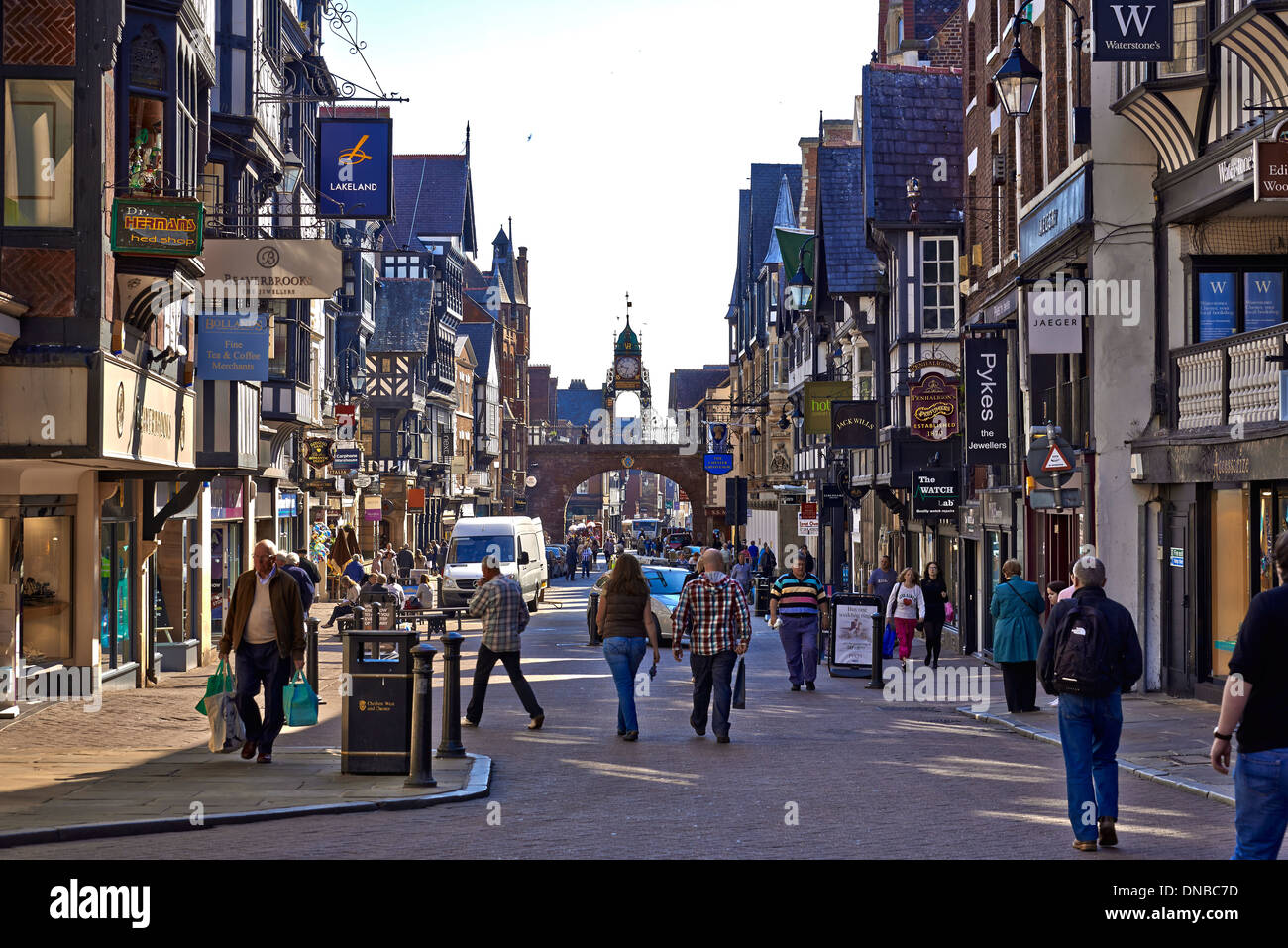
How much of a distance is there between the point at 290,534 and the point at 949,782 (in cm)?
3266

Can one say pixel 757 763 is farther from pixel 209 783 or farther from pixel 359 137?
pixel 359 137

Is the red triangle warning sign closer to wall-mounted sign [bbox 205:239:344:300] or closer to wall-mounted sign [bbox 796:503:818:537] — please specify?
wall-mounted sign [bbox 205:239:344:300]

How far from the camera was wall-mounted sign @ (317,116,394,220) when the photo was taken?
23.2 metres

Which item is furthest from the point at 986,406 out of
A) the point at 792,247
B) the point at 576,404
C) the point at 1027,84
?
the point at 576,404

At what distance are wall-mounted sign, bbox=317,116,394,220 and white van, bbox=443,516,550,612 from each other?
1497 cm

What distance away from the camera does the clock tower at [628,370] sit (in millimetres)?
111750

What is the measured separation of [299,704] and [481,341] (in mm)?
86338

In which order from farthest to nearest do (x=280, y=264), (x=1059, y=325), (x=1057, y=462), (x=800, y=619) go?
1. (x=1059, y=325)
2. (x=280, y=264)
3. (x=800, y=619)
4. (x=1057, y=462)

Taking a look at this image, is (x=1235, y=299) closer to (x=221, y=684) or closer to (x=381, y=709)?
(x=381, y=709)

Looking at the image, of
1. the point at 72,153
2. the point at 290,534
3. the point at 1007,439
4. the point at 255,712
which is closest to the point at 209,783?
the point at 255,712

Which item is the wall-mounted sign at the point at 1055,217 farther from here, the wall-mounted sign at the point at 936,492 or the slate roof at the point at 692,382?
the slate roof at the point at 692,382

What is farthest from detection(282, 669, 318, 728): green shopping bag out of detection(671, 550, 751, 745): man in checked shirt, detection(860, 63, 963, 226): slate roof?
detection(860, 63, 963, 226): slate roof

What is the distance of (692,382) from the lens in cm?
15100

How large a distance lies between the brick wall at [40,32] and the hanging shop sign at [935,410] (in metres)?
18.0
